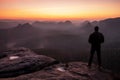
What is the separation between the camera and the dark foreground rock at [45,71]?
66.0 feet

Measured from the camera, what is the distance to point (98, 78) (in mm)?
21656

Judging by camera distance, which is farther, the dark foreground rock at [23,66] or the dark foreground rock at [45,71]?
the dark foreground rock at [23,66]

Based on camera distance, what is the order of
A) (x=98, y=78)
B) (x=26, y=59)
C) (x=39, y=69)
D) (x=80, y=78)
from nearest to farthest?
(x=80, y=78) < (x=98, y=78) < (x=39, y=69) < (x=26, y=59)

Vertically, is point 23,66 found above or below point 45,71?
above

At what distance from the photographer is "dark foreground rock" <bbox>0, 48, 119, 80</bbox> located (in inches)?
792

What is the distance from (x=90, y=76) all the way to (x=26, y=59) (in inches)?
321

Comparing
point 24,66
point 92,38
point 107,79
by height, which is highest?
Answer: point 92,38

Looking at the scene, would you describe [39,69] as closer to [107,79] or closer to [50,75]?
[50,75]

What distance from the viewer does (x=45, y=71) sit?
22172 millimetres

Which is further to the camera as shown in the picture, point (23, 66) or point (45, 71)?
point (23, 66)

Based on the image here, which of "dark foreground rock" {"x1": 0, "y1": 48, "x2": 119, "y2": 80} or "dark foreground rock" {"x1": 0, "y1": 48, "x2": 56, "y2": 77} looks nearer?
"dark foreground rock" {"x1": 0, "y1": 48, "x2": 119, "y2": 80}

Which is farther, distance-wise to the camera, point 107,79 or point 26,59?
point 26,59

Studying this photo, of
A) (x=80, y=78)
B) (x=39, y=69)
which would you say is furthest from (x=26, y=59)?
(x=80, y=78)

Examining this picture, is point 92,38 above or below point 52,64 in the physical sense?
above
